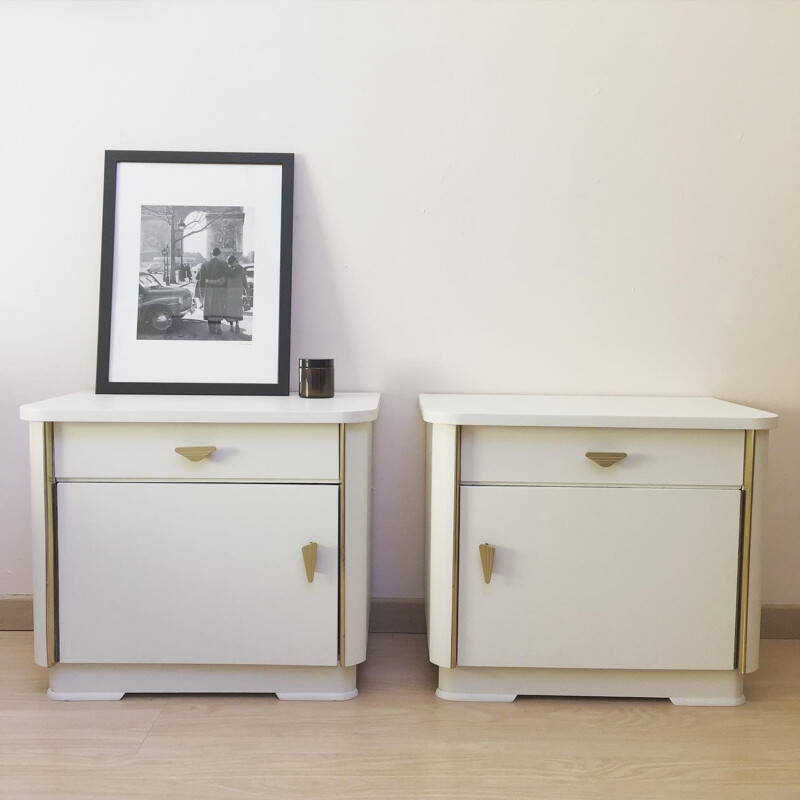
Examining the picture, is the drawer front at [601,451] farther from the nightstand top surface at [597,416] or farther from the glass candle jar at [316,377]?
the glass candle jar at [316,377]

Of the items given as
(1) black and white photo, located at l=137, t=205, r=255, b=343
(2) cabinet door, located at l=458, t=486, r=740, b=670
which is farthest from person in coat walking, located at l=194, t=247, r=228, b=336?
(2) cabinet door, located at l=458, t=486, r=740, b=670

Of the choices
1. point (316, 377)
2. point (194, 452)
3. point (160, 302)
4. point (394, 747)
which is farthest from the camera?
point (160, 302)

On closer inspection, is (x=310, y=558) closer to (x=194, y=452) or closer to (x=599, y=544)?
(x=194, y=452)

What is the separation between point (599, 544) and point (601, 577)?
0.07m

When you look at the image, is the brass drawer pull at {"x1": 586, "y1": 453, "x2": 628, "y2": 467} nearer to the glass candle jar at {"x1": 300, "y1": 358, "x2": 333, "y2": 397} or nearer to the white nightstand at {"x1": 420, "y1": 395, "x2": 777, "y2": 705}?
the white nightstand at {"x1": 420, "y1": 395, "x2": 777, "y2": 705}

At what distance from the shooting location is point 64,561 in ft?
5.09

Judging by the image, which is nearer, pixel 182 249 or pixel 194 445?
pixel 194 445

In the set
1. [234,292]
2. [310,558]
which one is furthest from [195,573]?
[234,292]

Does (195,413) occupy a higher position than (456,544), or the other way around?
(195,413)

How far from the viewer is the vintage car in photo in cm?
188

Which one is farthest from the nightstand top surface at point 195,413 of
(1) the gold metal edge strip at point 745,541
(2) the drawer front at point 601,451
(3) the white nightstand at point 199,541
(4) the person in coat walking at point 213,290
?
(1) the gold metal edge strip at point 745,541

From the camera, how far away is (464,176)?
1.90 meters

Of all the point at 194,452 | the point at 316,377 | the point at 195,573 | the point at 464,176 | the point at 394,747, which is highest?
the point at 464,176

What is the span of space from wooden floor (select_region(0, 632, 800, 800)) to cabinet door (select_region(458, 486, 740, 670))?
0.13 metres
